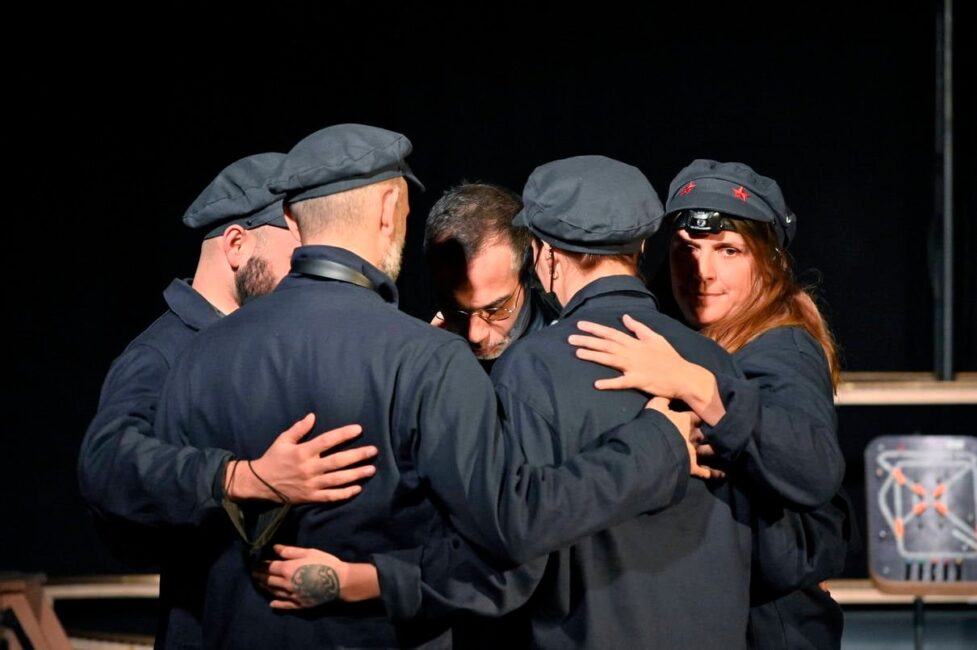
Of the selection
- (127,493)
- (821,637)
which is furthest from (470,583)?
(821,637)

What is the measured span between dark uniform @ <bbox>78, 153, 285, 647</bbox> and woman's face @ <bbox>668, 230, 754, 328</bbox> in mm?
862

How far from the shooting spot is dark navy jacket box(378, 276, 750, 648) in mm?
2207

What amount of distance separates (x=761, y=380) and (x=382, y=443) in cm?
73

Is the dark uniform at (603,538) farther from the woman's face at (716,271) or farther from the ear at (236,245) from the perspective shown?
the ear at (236,245)

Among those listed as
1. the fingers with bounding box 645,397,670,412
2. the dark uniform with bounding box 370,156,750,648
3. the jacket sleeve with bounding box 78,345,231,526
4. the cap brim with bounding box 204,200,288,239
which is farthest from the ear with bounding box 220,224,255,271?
the fingers with bounding box 645,397,670,412

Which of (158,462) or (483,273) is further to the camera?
(483,273)

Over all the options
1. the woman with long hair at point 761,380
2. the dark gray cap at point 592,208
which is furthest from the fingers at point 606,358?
the dark gray cap at point 592,208

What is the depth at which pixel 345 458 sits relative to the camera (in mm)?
2102

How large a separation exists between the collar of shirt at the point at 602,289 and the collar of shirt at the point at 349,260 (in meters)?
0.31

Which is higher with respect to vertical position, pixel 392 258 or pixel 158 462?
pixel 392 258

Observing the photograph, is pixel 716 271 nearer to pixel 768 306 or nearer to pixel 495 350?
pixel 768 306

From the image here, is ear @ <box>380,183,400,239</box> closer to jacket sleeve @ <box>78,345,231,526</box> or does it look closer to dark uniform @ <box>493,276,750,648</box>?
dark uniform @ <box>493,276,750,648</box>

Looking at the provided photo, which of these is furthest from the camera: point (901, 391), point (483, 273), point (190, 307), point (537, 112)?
point (537, 112)

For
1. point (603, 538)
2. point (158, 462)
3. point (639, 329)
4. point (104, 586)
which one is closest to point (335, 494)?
point (158, 462)
